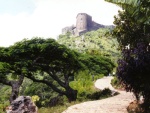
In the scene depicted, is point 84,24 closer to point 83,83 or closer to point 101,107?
point 83,83

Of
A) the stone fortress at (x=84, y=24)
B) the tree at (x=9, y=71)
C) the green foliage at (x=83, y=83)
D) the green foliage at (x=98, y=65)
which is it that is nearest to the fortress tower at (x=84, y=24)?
the stone fortress at (x=84, y=24)

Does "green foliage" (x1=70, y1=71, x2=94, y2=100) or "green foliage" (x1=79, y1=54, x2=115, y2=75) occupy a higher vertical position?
"green foliage" (x1=79, y1=54, x2=115, y2=75)

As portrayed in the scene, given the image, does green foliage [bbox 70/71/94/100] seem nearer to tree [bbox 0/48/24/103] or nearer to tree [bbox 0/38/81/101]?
tree [bbox 0/38/81/101]

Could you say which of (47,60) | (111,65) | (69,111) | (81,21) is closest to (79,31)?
(81,21)

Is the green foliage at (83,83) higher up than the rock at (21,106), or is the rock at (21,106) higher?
the rock at (21,106)

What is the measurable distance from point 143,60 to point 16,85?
11774 mm

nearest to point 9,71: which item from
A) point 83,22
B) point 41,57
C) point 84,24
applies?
point 41,57

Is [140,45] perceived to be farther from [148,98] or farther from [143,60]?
[148,98]

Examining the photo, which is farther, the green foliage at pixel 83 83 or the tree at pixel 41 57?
the green foliage at pixel 83 83

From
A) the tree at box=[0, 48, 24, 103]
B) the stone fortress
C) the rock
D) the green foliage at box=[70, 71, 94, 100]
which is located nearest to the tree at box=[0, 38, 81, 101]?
the tree at box=[0, 48, 24, 103]

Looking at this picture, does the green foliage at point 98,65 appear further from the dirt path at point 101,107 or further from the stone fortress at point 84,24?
the stone fortress at point 84,24

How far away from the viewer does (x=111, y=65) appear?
154 ft

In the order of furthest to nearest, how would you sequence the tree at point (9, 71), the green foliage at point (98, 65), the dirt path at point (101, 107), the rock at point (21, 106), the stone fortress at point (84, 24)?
the stone fortress at point (84, 24), the green foliage at point (98, 65), the tree at point (9, 71), the dirt path at point (101, 107), the rock at point (21, 106)

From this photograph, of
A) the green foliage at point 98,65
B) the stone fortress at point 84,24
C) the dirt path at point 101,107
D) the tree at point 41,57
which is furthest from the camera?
the stone fortress at point 84,24
